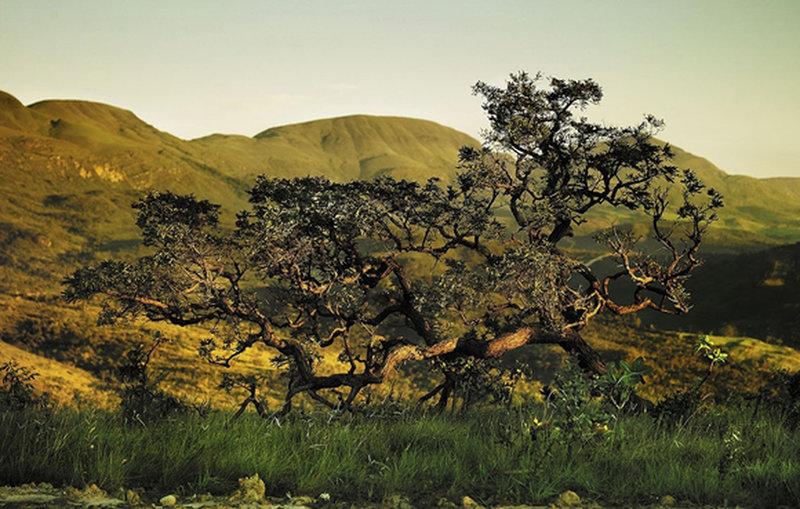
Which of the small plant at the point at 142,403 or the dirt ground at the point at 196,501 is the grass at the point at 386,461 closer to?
the dirt ground at the point at 196,501

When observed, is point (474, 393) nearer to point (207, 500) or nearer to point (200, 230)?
point (200, 230)

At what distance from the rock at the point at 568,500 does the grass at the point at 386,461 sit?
12 centimetres

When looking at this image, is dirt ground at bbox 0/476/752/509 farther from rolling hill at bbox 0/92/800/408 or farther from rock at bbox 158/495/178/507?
rolling hill at bbox 0/92/800/408

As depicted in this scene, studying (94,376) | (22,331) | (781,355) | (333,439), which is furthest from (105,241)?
(333,439)

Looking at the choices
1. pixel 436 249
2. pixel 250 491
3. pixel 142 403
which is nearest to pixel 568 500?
pixel 250 491

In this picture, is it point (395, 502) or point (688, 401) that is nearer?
point (395, 502)

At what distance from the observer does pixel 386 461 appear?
6.45 metres

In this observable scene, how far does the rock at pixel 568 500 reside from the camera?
19.1 ft

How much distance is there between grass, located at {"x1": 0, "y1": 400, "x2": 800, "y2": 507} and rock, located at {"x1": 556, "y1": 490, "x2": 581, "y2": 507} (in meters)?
0.12

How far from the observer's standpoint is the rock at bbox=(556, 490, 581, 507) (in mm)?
5812

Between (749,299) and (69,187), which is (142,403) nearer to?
(749,299)

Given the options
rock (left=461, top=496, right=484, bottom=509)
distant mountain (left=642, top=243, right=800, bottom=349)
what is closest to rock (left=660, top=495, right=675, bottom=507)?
rock (left=461, top=496, right=484, bottom=509)

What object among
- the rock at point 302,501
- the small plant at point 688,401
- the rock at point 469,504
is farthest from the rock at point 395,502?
the small plant at point 688,401

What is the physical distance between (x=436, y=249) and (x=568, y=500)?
27.9 ft
